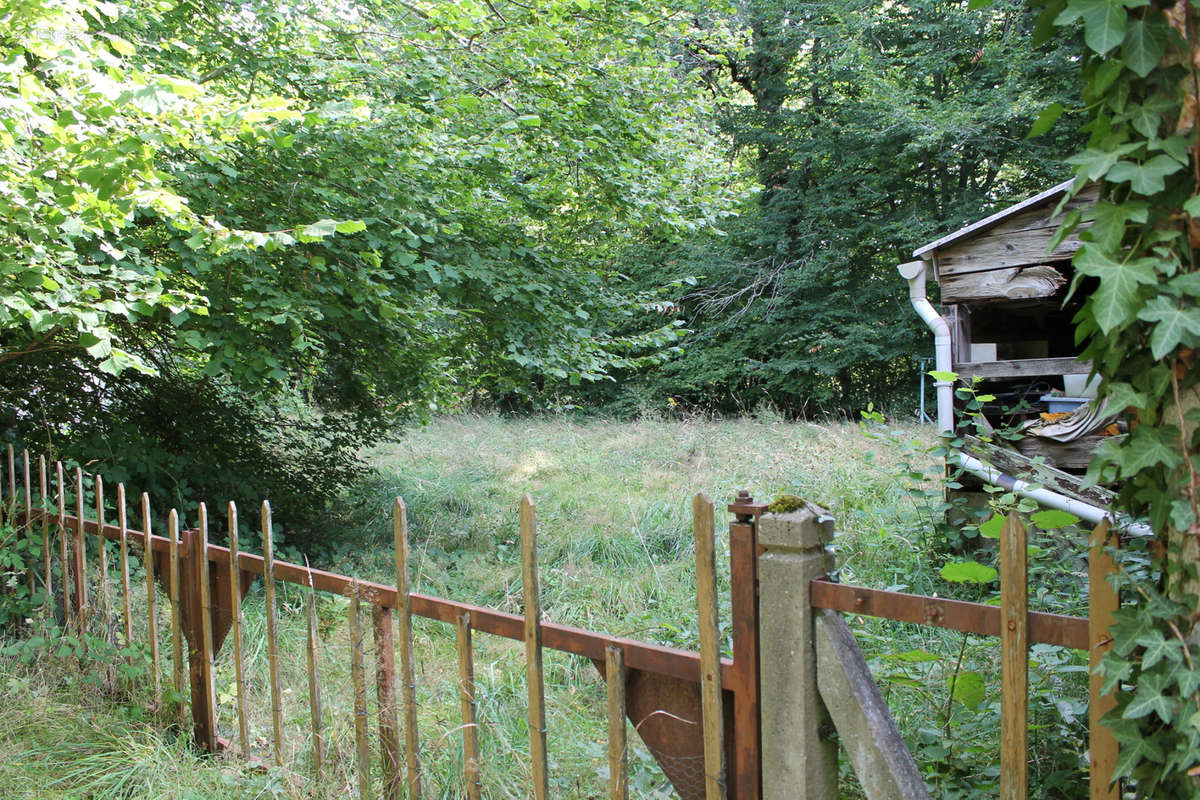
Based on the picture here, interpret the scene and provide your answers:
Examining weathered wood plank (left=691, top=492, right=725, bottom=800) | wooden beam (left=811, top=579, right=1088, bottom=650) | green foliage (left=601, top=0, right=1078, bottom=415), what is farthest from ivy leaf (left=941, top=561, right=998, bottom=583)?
green foliage (left=601, top=0, right=1078, bottom=415)

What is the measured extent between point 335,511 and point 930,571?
18.8 ft

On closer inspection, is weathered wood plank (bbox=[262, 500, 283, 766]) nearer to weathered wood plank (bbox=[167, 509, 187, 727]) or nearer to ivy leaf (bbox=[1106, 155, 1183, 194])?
weathered wood plank (bbox=[167, 509, 187, 727])

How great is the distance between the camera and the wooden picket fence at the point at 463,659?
1.74 m

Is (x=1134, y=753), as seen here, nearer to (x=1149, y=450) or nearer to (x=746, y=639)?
(x=1149, y=450)

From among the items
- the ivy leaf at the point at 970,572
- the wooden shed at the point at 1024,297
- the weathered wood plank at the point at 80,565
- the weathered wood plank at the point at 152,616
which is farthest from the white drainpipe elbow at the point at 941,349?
the weathered wood plank at the point at 80,565

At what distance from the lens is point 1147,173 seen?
116 centimetres

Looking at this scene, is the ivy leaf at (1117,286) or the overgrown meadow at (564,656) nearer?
the ivy leaf at (1117,286)

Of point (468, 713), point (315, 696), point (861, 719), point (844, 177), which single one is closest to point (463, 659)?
point (468, 713)

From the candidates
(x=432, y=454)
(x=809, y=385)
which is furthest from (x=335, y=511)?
(x=809, y=385)

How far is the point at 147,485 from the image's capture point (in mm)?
6254

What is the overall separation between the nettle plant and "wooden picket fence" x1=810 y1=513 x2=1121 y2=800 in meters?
0.06

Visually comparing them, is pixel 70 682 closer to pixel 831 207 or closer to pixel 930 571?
pixel 930 571

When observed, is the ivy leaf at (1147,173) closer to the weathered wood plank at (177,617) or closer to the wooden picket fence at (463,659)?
the wooden picket fence at (463,659)

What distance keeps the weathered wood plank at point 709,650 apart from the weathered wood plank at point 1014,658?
547 mm
